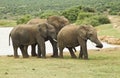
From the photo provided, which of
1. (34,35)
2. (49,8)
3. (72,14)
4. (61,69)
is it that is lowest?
(49,8)

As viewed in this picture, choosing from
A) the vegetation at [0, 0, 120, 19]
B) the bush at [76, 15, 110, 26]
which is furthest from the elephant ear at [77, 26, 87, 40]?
the vegetation at [0, 0, 120, 19]

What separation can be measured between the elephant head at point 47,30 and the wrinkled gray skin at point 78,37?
1.00 ft

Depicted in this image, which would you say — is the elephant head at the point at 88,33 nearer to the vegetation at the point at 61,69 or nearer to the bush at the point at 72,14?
the vegetation at the point at 61,69

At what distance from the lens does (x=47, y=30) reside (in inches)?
870

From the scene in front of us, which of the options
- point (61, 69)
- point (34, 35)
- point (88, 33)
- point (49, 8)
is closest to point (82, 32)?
point (88, 33)

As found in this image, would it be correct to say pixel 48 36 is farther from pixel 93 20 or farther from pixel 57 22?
pixel 93 20

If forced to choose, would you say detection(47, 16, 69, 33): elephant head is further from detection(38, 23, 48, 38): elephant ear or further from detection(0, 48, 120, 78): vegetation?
detection(0, 48, 120, 78): vegetation

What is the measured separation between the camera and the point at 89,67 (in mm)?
17375

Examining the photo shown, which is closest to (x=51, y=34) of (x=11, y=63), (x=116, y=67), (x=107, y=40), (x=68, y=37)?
(x=68, y=37)

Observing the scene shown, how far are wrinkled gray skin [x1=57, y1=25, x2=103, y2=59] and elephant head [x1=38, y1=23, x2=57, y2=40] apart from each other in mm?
305

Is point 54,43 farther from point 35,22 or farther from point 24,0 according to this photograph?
point 24,0

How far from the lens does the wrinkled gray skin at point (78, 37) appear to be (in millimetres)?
20906

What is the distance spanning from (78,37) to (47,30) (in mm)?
1689

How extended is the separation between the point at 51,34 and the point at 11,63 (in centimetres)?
398
